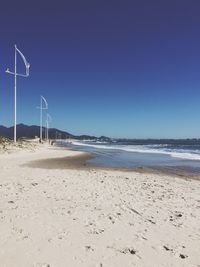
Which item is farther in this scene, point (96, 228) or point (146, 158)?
point (146, 158)

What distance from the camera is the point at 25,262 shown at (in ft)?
15.0

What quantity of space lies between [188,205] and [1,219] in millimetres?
5213

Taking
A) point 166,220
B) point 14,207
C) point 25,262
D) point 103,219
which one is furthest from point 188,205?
point 25,262

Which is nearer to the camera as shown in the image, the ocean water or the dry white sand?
the dry white sand

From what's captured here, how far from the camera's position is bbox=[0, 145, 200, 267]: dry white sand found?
4.84 metres

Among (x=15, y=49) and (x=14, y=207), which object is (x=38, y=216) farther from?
(x=15, y=49)

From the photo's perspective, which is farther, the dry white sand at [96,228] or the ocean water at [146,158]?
the ocean water at [146,158]

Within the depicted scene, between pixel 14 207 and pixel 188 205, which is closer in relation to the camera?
pixel 14 207

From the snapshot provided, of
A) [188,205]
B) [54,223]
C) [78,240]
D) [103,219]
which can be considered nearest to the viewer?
[78,240]

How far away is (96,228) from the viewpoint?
6250 mm

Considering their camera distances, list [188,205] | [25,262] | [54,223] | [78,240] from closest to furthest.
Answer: [25,262]
[78,240]
[54,223]
[188,205]

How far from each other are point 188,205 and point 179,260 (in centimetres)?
407

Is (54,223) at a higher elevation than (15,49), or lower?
lower

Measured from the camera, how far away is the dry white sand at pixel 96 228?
484cm
